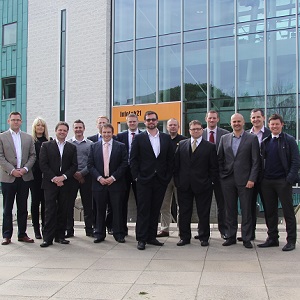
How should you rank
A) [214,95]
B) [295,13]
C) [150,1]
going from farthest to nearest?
1. [150,1]
2. [214,95]
3. [295,13]

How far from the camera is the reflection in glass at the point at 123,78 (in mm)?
22031

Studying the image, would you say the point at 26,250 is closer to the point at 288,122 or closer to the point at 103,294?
the point at 103,294

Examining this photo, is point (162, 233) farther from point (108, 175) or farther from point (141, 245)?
point (108, 175)

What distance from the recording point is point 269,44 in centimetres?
1870

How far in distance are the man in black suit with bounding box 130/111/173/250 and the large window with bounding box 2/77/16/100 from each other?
2111 cm

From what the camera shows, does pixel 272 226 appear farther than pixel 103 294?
Yes

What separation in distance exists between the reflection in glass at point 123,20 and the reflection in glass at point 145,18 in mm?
413

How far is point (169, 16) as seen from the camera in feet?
68.8

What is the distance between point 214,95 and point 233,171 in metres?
13.3

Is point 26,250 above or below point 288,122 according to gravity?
below

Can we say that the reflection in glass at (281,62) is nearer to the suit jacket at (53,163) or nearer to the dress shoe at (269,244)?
the dress shoe at (269,244)

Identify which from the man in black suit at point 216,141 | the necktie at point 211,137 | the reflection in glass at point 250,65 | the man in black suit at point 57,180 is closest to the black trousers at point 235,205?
the man in black suit at point 216,141

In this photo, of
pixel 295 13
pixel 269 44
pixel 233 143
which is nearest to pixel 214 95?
pixel 269 44

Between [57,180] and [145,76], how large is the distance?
49.6 feet
